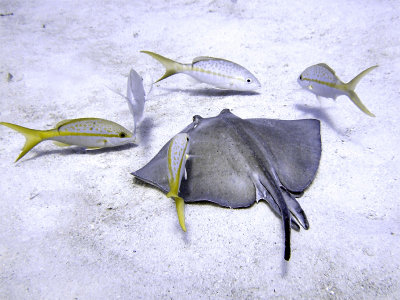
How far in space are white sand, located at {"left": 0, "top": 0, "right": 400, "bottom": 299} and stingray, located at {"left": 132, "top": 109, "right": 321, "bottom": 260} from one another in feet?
0.55

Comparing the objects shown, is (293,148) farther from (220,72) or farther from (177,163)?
(220,72)

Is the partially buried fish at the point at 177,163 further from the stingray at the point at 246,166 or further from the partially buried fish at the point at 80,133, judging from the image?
the partially buried fish at the point at 80,133

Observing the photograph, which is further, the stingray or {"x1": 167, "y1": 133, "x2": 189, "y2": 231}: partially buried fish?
the stingray

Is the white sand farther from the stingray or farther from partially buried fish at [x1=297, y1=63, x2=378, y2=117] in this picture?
partially buried fish at [x1=297, y1=63, x2=378, y2=117]

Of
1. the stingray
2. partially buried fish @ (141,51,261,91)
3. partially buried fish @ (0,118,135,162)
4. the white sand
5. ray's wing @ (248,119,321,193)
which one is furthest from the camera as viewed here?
partially buried fish @ (141,51,261,91)

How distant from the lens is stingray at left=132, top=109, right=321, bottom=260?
2314mm

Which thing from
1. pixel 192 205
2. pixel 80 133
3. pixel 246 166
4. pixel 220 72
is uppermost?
pixel 220 72

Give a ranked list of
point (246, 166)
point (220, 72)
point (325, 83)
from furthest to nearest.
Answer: point (220, 72) → point (325, 83) → point (246, 166)

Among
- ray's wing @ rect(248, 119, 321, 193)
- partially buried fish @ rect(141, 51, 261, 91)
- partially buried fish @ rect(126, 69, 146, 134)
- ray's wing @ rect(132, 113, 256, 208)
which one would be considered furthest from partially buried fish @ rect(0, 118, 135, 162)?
ray's wing @ rect(248, 119, 321, 193)

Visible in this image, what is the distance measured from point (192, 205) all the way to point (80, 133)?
60.2 inches

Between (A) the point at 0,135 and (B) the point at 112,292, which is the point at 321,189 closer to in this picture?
(B) the point at 112,292

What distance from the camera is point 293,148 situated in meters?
2.68

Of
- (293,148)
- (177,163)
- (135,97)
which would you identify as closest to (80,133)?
(135,97)

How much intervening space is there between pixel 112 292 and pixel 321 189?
2.07 m
